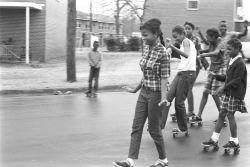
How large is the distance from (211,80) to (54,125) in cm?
301

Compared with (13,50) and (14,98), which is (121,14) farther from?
(14,98)

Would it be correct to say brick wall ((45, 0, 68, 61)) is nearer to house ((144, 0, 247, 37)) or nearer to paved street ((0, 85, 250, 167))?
house ((144, 0, 247, 37))

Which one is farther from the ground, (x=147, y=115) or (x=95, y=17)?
(x=95, y=17)

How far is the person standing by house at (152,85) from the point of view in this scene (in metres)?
5.55

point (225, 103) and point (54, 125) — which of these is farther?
point (54, 125)

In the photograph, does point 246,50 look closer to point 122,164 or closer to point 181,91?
point 181,91

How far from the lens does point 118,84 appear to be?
1587cm

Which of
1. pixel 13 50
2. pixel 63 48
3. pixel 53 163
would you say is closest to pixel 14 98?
pixel 53 163

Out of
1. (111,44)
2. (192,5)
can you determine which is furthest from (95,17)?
(111,44)

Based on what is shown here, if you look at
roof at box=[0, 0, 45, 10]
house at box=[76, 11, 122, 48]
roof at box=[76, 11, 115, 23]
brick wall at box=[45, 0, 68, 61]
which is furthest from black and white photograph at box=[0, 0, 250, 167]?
roof at box=[76, 11, 115, 23]

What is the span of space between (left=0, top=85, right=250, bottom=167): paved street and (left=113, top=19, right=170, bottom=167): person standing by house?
16.7 inches

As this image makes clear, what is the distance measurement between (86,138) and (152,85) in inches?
90.8

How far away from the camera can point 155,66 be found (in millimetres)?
5562

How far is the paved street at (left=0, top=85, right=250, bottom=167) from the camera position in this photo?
621cm
